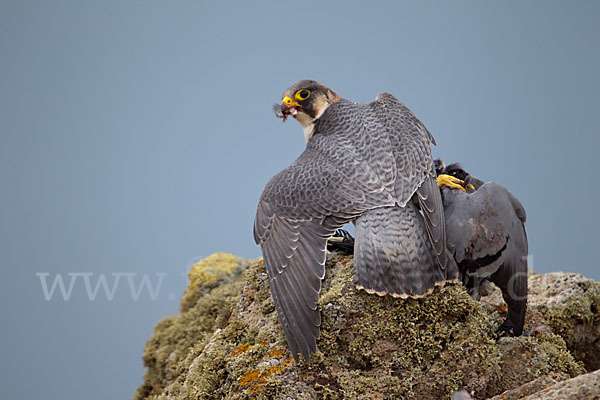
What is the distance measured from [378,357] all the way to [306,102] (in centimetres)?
279

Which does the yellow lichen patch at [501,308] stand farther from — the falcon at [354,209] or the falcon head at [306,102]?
the falcon head at [306,102]

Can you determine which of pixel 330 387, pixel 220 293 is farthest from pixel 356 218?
pixel 220 293

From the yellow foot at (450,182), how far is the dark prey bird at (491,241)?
0.79 ft

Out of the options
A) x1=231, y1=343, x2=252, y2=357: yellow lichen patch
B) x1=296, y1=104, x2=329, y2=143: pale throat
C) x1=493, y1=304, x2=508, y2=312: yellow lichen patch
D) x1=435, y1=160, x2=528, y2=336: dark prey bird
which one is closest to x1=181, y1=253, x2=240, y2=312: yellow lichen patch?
x1=296, y1=104, x2=329, y2=143: pale throat

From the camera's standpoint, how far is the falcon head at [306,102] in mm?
5645

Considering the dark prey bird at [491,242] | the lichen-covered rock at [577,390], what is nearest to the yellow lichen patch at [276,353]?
the dark prey bird at [491,242]

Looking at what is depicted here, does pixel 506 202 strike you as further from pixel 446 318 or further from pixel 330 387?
pixel 330 387

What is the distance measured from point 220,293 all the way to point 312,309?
3214mm

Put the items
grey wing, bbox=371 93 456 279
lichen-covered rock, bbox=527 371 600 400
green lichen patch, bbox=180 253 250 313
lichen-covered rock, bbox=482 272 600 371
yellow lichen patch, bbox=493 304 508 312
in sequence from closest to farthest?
lichen-covered rock, bbox=527 371 600 400 → grey wing, bbox=371 93 456 279 → yellow lichen patch, bbox=493 304 508 312 → lichen-covered rock, bbox=482 272 600 371 → green lichen patch, bbox=180 253 250 313

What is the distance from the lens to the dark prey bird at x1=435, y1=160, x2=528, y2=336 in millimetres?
4758

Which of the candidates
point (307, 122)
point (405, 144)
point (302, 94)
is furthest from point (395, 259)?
point (302, 94)

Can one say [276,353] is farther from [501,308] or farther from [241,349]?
[501,308]

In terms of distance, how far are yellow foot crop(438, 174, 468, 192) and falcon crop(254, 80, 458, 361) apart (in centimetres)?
27

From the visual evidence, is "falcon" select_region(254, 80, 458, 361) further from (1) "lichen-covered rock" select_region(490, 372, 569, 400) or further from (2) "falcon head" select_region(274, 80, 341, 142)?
(1) "lichen-covered rock" select_region(490, 372, 569, 400)
